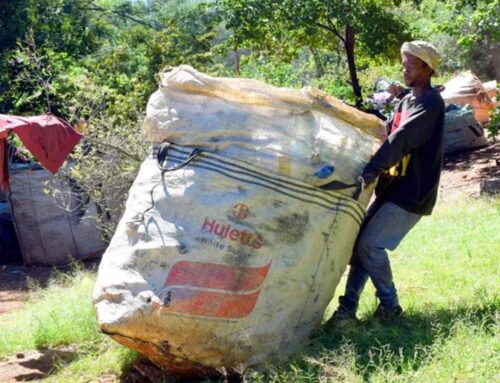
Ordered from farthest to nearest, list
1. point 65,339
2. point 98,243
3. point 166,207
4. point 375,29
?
1. point 375,29
2. point 98,243
3. point 65,339
4. point 166,207

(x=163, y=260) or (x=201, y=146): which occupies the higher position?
(x=201, y=146)

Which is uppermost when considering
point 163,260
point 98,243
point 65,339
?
point 163,260

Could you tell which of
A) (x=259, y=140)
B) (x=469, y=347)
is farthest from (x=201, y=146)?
(x=469, y=347)

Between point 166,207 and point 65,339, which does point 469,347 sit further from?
point 65,339

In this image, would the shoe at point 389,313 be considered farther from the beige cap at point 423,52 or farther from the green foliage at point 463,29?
the green foliage at point 463,29

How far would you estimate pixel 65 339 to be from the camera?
207 inches

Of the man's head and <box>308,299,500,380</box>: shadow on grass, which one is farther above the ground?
the man's head

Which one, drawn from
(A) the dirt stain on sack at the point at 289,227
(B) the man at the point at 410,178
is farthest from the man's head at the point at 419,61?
(A) the dirt stain on sack at the point at 289,227

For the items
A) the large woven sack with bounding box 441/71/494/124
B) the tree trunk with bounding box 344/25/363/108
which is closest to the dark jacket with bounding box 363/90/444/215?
the tree trunk with bounding box 344/25/363/108

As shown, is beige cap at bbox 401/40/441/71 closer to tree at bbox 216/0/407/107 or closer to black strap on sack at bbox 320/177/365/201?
black strap on sack at bbox 320/177/365/201

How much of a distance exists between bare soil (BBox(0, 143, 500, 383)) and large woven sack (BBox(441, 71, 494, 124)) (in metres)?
1.46

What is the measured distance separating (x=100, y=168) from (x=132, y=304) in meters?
3.47

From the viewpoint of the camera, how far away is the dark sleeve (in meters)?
4.04

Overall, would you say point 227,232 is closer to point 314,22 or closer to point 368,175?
point 368,175
